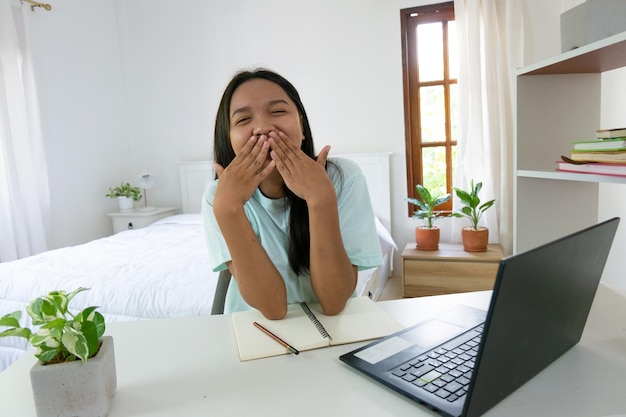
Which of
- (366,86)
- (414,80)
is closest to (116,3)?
(366,86)

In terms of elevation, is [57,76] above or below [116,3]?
below

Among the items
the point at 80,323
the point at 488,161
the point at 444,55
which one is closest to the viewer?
the point at 80,323

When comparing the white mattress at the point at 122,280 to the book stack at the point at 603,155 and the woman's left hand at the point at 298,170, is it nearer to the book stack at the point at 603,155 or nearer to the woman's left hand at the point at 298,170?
the woman's left hand at the point at 298,170

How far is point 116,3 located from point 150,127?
1.16 meters

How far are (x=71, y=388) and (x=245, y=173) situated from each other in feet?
1.61

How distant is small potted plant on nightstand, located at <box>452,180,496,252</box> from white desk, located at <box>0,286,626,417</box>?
6.47 feet

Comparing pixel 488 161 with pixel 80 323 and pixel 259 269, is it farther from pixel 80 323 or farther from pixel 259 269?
pixel 80 323

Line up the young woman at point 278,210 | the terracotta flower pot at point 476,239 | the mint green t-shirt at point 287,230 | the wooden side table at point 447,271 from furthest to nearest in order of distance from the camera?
the terracotta flower pot at point 476,239
the wooden side table at point 447,271
the mint green t-shirt at point 287,230
the young woman at point 278,210

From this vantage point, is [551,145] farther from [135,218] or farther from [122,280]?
[135,218]

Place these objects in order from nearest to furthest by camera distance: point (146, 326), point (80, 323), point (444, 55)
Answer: point (80, 323)
point (146, 326)
point (444, 55)

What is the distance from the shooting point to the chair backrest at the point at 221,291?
3.51ft

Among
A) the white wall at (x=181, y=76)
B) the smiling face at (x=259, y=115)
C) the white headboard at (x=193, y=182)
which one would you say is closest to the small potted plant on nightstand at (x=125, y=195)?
the white wall at (x=181, y=76)

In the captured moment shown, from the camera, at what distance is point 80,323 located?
0.56m

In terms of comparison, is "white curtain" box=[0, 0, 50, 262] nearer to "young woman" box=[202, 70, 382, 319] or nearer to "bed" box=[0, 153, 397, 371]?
"bed" box=[0, 153, 397, 371]
